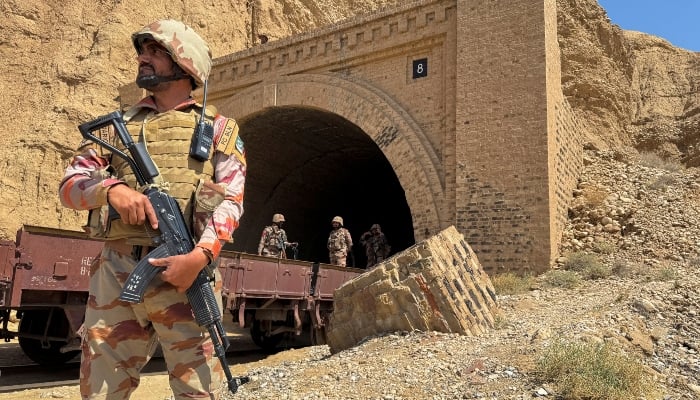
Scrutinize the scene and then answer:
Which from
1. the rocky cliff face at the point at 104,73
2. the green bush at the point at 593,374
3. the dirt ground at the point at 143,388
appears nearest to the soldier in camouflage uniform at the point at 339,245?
the dirt ground at the point at 143,388

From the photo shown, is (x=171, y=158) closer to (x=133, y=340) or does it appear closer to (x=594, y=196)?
(x=133, y=340)

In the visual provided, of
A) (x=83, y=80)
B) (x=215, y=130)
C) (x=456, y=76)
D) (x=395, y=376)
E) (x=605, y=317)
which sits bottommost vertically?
(x=395, y=376)

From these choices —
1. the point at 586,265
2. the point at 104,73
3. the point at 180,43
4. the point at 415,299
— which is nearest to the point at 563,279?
the point at 586,265

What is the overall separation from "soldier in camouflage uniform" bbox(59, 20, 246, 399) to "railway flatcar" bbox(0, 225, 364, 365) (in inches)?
176

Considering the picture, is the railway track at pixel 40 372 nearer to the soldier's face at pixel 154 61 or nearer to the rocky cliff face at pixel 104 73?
the soldier's face at pixel 154 61

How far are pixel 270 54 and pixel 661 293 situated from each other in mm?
11435

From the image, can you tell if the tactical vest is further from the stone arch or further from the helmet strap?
the stone arch

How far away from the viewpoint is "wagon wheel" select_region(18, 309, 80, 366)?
287 inches

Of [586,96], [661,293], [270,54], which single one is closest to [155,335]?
[661,293]

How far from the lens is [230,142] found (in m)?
2.68

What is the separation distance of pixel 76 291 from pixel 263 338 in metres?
3.78

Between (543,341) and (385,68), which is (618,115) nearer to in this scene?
(385,68)

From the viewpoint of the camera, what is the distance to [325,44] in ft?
46.4

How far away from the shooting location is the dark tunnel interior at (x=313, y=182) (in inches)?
637
